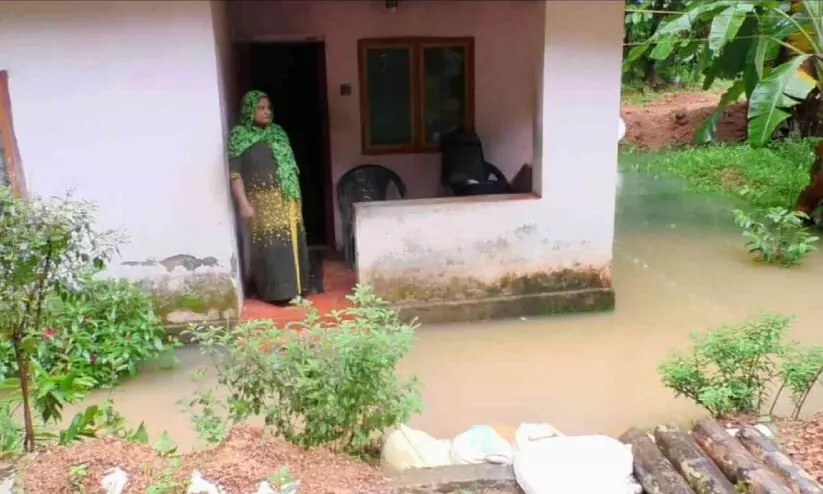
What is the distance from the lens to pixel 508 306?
6.36 metres

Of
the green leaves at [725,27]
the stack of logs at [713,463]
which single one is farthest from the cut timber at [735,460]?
the green leaves at [725,27]

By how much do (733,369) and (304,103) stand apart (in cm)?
529

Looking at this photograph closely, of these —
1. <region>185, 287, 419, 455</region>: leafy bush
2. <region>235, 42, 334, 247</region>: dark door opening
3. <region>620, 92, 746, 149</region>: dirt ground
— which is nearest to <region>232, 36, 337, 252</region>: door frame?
<region>235, 42, 334, 247</region>: dark door opening

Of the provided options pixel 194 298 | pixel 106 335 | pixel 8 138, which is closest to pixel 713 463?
pixel 106 335

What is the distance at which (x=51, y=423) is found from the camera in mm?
4047

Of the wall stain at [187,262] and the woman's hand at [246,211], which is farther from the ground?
the woman's hand at [246,211]

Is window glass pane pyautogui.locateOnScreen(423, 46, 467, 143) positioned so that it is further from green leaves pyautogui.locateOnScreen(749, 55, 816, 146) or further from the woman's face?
green leaves pyautogui.locateOnScreen(749, 55, 816, 146)

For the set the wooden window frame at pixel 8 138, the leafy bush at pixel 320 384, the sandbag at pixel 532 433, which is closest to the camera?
the leafy bush at pixel 320 384

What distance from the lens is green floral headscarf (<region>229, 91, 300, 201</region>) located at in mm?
6039

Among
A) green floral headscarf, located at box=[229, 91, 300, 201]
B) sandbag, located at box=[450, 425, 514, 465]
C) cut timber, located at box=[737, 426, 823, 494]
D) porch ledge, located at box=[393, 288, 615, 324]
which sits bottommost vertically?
porch ledge, located at box=[393, 288, 615, 324]

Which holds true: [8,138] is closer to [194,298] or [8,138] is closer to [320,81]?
[194,298]

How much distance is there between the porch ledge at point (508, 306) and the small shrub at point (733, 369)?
86.0 inches

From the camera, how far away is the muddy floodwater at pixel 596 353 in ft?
16.0

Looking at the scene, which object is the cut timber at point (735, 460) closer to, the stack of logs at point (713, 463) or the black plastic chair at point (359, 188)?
the stack of logs at point (713, 463)
